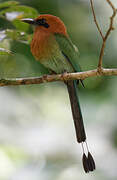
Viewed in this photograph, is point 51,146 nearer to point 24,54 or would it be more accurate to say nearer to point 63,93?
point 63,93

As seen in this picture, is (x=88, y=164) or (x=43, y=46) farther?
(x=43, y=46)

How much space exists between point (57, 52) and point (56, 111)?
0.90 metres

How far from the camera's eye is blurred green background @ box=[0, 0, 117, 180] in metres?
2.56

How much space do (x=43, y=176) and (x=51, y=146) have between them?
0.31 metres

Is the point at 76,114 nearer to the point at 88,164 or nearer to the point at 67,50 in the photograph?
the point at 88,164

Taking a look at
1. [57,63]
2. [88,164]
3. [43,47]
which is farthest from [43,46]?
[88,164]

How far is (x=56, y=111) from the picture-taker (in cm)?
314

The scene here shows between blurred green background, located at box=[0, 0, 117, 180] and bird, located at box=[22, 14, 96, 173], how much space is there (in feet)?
0.33

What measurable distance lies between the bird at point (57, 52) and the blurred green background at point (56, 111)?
0.10 metres

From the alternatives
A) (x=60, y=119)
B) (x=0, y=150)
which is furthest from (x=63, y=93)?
(x=0, y=150)

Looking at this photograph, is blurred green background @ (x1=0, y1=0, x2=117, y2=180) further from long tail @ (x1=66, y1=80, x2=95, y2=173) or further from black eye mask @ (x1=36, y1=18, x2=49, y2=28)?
long tail @ (x1=66, y1=80, x2=95, y2=173)

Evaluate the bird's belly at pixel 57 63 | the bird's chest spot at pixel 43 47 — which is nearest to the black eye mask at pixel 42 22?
the bird's chest spot at pixel 43 47

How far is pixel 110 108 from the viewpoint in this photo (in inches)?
117

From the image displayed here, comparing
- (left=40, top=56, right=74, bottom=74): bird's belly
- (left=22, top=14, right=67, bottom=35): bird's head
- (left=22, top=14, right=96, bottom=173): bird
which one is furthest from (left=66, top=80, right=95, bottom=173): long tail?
(left=22, top=14, right=67, bottom=35): bird's head
